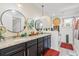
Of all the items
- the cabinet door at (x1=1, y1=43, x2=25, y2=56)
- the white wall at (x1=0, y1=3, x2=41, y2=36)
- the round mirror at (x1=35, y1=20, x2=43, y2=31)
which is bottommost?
the cabinet door at (x1=1, y1=43, x2=25, y2=56)

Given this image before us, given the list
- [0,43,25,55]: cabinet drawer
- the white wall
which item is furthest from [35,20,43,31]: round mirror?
[0,43,25,55]: cabinet drawer

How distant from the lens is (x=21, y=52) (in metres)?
1.57

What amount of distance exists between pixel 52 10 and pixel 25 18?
0.74 meters

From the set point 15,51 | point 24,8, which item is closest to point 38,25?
point 24,8

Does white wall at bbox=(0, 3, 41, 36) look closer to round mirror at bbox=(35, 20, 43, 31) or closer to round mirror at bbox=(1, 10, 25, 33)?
round mirror at bbox=(1, 10, 25, 33)

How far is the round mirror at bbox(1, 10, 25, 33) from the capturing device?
191 cm

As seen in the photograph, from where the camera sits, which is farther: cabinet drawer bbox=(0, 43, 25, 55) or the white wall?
the white wall

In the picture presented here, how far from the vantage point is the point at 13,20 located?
6.82 feet

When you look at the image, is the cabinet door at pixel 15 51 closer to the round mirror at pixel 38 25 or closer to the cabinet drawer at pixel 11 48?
the cabinet drawer at pixel 11 48

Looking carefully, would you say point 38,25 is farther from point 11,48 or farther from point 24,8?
point 11,48

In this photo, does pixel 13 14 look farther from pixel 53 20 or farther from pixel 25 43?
pixel 53 20

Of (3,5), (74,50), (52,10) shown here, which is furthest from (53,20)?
(3,5)

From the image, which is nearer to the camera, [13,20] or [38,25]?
[13,20]

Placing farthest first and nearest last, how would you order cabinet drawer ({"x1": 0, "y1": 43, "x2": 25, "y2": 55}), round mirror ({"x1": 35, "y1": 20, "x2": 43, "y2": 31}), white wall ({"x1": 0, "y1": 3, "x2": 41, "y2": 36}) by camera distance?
round mirror ({"x1": 35, "y1": 20, "x2": 43, "y2": 31}), white wall ({"x1": 0, "y1": 3, "x2": 41, "y2": 36}), cabinet drawer ({"x1": 0, "y1": 43, "x2": 25, "y2": 55})
